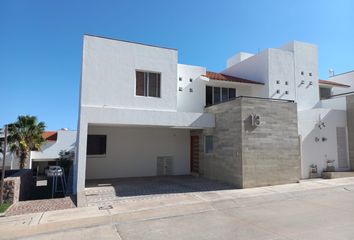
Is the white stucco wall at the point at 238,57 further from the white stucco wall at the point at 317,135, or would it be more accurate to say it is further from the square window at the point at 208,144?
the square window at the point at 208,144

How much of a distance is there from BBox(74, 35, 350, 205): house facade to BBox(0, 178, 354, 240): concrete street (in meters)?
2.90

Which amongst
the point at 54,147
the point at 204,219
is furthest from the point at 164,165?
the point at 54,147

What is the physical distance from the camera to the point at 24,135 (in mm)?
22781

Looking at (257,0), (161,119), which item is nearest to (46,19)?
(161,119)

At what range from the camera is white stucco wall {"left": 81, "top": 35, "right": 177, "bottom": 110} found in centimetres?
1338

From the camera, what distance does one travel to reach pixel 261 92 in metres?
18.9

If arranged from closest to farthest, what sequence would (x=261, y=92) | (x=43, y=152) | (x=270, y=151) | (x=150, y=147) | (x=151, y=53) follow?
(x=270, y=151) → (x=151, y=53) → (x=150, y=147) → (x=261, y=92) → (x=43, y=152)

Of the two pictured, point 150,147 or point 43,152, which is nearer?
point 150,147

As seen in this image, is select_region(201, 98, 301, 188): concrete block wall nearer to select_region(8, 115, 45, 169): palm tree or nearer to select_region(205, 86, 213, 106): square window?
select_region(205, 86, 213, 106): square window

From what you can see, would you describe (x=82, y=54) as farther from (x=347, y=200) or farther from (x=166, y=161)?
(x=347, y=200)

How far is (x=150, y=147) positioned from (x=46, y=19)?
9482 millimetres

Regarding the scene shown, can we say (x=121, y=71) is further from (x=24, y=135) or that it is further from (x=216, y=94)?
(x=24, y=135)

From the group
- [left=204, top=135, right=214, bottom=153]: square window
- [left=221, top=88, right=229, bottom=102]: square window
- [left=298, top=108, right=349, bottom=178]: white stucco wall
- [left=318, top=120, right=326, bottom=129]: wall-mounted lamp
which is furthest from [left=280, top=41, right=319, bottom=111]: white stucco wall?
[left=204, top=135, right=214, bottom=153]: square window

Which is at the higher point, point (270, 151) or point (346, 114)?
point (346, 114)
